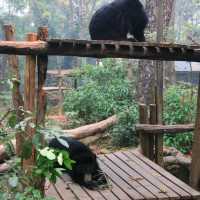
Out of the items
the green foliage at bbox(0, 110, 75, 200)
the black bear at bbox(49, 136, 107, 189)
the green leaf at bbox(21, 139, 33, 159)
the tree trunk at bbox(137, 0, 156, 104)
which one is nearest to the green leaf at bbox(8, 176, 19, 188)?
the green foliage at bbox(0, 110, 75, 200)

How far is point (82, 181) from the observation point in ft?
19.6

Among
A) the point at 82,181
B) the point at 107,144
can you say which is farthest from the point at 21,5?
the point at 82,181

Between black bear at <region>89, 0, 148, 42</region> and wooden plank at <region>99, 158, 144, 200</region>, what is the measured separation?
199 centimetres

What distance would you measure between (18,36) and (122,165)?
1612 centimetres

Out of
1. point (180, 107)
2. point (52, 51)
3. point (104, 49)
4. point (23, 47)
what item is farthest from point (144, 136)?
point (23, 47)

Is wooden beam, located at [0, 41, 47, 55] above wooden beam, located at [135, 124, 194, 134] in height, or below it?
above

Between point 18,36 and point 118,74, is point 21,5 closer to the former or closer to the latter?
point 18,36

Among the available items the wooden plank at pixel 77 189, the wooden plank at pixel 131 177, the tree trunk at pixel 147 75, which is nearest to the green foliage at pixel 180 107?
the tree trunk at pixel 147 75

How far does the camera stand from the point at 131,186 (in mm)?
5934

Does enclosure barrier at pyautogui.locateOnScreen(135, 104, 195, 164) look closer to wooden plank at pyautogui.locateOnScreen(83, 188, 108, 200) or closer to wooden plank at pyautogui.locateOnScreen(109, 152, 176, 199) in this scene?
wooden plank at pyautogui.locateOnScreen(109, 152, 176, 199)

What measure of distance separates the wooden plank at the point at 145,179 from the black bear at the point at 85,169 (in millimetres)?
575

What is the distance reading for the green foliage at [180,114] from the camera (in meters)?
9.41

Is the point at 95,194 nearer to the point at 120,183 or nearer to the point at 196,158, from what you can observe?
the point at 120,183

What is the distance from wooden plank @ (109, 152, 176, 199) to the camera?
18.3 ft
